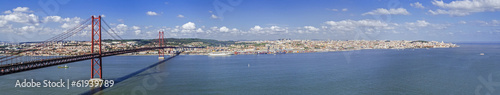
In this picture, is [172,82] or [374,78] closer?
[172,82]

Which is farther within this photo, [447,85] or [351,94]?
[447,85]

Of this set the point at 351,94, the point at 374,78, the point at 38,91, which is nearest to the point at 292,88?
the point at 351,94

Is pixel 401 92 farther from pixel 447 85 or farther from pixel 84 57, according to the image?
pixel 84 57

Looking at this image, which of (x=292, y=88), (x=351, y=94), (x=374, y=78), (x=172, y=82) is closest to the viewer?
(x=351, y=94)

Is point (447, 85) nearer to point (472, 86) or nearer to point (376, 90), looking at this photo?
point (472, 86)

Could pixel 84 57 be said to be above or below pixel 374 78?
above

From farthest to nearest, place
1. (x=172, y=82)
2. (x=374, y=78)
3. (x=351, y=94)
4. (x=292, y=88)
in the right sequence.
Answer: (x=374, y=78)
(x=172, y=82)
(x=292, y=88)
(x=351, y=94)

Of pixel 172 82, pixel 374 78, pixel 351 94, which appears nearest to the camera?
pixel 351 94

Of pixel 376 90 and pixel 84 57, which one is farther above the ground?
pixel 84 57

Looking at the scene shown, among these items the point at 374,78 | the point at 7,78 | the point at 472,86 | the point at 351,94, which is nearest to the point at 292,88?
the point at 351,94
